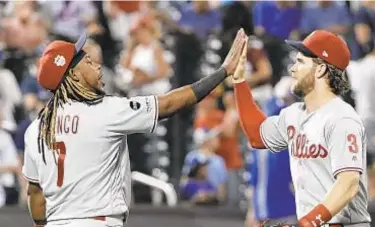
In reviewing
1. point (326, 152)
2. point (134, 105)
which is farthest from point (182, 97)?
point (326, 152)

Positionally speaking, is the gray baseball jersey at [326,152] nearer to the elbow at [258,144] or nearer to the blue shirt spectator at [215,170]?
the elbow at [258,144]

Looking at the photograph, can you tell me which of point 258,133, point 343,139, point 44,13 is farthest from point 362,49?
point 343,139

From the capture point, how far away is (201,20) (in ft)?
42.4

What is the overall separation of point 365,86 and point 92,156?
6.01 metres

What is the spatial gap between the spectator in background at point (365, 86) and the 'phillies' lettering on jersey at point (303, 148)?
513 cm

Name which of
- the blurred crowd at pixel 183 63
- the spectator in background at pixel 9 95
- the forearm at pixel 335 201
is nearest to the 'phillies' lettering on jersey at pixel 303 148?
the forearm at pixel 335 201

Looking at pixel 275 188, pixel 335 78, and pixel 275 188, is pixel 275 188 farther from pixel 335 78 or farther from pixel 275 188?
pixel 335 78

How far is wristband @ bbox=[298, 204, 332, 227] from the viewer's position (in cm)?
611

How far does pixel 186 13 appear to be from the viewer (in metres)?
13.0

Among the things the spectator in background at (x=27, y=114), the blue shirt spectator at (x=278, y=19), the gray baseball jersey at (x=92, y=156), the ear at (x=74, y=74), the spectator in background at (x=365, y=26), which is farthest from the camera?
the blue shirt spectator at (x=278, y=19)

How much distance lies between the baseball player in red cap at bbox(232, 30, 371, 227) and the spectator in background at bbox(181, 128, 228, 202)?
4.62 m

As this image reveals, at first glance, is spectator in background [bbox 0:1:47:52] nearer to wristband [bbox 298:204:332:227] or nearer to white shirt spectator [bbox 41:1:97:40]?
white shirt spectator [bbox 41:1:97:40]

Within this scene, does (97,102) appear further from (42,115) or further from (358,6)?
(358,6)

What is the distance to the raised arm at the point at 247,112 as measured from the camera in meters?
7.24
